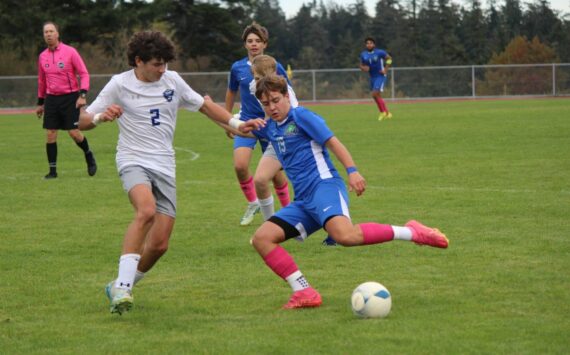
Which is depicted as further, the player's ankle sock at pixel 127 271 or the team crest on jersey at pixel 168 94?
the team crest on jersey at pixel 168 94

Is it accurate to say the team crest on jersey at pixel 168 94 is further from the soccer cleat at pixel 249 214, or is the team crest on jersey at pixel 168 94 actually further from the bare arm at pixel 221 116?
the soccer cleat at pixel 249 214

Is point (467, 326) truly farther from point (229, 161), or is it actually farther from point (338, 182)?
point (229, 161)

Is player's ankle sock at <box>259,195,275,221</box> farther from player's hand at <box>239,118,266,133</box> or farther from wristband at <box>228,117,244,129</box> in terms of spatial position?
player's hand at <box>239,118,266,133</box>

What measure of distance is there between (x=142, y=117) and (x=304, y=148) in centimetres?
110

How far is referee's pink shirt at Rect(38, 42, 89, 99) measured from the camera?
47.6ft

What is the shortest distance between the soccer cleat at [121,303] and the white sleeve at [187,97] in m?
1.50

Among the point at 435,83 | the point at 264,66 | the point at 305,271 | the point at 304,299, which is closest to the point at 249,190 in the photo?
the point at 264,66

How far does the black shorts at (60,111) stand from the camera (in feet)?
47.9

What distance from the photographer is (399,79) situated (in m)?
42.2

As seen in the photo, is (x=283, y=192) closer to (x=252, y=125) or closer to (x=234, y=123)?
(x=234, y=123)

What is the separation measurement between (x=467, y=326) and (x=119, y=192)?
8063mm

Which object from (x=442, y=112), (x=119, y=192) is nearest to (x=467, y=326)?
(x=119, y=192)

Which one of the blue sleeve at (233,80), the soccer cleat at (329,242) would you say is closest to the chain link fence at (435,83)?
the blue sleeve at (233,80)

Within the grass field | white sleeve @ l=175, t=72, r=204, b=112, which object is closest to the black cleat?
the grass field
